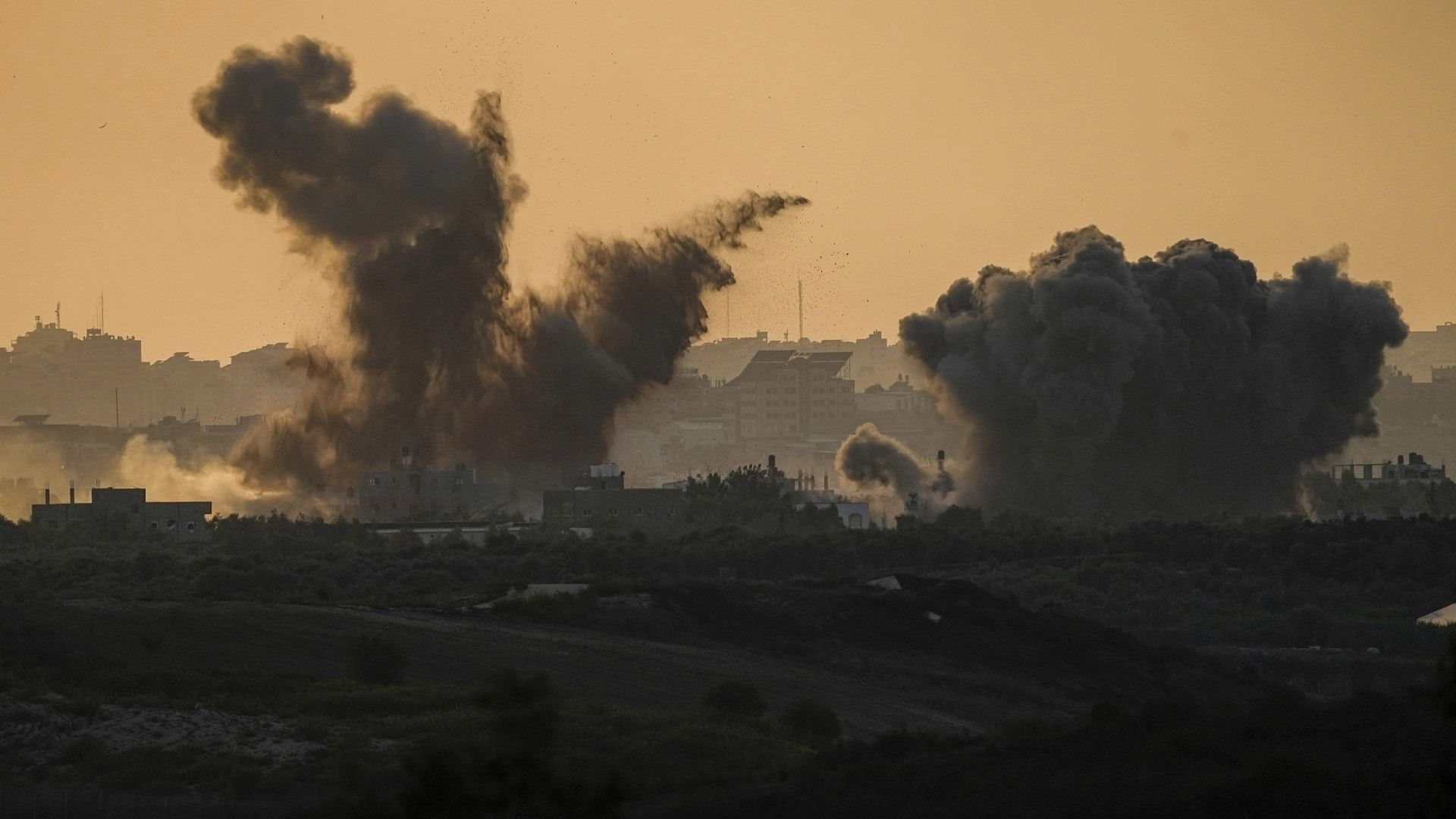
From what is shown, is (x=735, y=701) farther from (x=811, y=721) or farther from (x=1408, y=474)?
(x=1408, y=474)

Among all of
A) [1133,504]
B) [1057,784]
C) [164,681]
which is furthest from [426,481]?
[1057,784]

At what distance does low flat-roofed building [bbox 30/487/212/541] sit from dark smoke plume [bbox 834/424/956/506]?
28.9m

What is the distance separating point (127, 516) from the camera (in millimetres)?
119000

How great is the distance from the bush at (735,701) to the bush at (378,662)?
6025 mm

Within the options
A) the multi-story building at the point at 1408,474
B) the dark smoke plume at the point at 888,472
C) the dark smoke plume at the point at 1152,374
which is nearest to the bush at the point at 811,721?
the dark smoke plume at the point at 1152,374

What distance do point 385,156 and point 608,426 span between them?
58.4ft

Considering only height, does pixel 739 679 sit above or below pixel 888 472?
below

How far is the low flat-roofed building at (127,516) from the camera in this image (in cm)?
11656

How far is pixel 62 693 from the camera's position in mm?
49500

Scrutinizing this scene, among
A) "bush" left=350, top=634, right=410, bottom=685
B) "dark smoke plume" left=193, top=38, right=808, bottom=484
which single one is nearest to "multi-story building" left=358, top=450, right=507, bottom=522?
"dark smoke plume" left=193, top=38, right=808, bottom=484

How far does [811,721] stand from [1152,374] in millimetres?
66946

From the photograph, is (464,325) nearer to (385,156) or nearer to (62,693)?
(385,156)

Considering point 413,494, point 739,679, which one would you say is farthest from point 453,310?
point 739,679

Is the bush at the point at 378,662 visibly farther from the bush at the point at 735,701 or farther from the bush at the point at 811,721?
the bush at the point at 811,721
